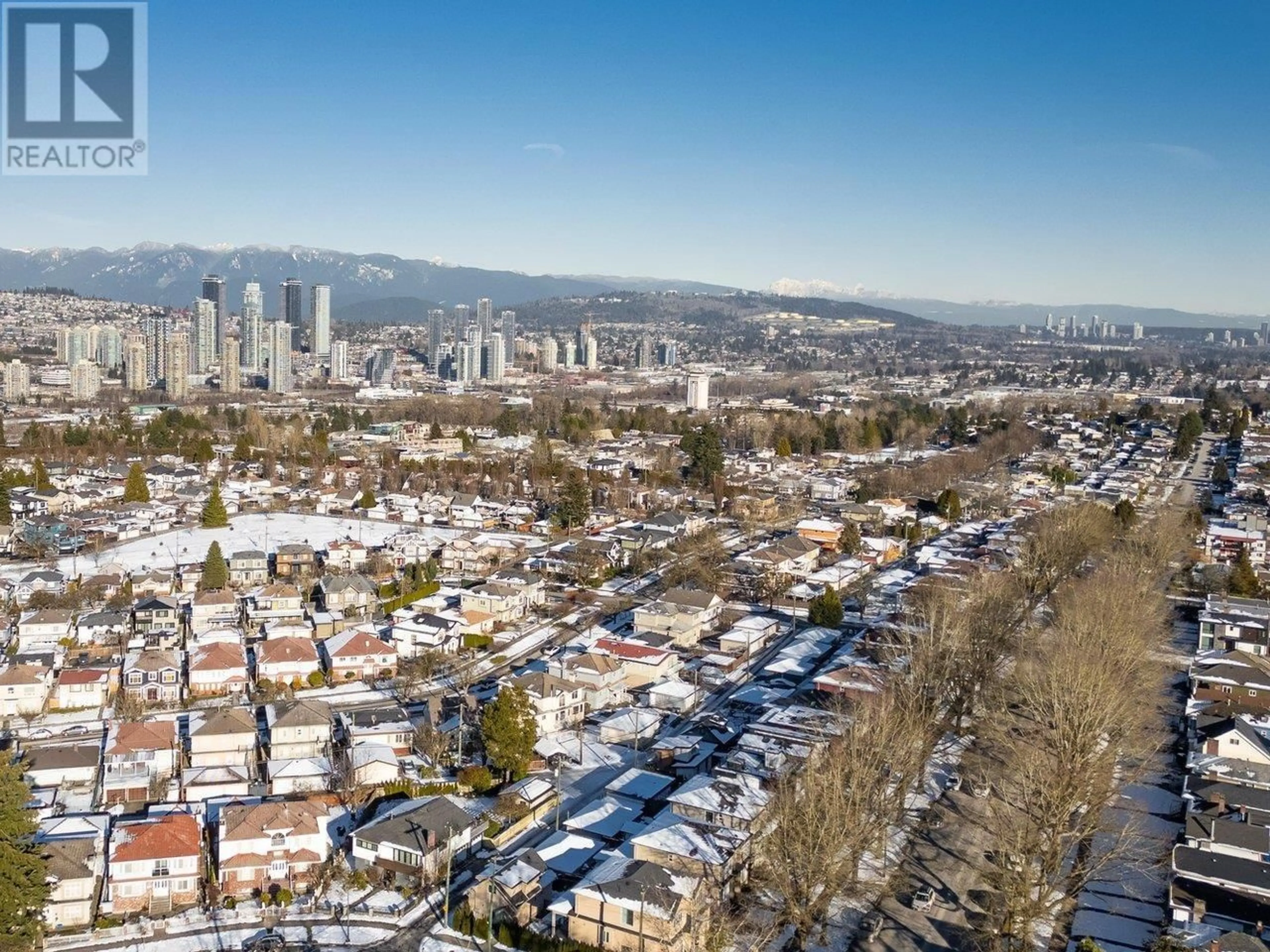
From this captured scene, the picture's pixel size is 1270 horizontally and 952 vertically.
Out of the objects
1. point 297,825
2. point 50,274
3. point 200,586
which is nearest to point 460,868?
point 297,825

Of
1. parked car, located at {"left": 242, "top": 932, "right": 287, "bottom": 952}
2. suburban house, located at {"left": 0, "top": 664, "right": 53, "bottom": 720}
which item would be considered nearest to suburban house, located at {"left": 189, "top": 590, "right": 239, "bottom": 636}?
suburban house, located at {"left": 0, "top": 664, "right": 53, "bottom": 720}

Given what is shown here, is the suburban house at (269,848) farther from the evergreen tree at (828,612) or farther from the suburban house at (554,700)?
the evergreen tree at (828,612)

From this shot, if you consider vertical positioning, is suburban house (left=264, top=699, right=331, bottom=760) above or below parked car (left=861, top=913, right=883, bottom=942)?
above

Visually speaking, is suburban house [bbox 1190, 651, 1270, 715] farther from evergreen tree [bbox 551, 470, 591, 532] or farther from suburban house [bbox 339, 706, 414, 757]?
evergreen tree [bbox 551, 470, 591, 532]

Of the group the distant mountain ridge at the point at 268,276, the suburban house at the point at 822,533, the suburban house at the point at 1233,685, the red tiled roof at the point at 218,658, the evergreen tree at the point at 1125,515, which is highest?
the distant mountain ridge at the point at 268,276

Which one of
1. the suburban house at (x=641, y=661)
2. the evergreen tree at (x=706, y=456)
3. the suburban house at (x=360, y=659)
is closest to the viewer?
the suburban house at (x=360, y=659)

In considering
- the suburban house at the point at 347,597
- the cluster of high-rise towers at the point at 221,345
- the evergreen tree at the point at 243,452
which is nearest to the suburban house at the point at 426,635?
the suburban house at the point at 347,597

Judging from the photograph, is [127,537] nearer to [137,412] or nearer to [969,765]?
[969,765]
